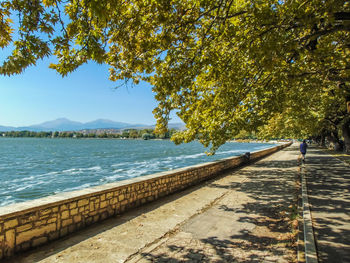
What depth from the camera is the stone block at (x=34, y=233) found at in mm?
4111

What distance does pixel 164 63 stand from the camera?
21.0 feet

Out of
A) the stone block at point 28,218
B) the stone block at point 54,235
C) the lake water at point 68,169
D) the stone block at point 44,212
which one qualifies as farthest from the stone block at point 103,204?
the lake water at point 68,169

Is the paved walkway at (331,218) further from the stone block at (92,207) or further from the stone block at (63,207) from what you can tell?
the stone block at (63,207)

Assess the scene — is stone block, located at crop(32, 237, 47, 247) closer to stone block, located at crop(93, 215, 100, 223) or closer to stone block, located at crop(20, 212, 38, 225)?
stone block, located at crop(20, 212, 38, 225)

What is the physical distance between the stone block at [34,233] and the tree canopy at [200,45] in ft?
9.43

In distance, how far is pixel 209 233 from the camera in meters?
5.06

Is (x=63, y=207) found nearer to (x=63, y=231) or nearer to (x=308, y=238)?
(x=63, y=231)

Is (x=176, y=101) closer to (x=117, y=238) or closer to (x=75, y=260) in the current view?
(x=117, y=238)

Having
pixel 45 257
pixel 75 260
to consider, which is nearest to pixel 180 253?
pixel 75 260

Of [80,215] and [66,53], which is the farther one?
[80,215]

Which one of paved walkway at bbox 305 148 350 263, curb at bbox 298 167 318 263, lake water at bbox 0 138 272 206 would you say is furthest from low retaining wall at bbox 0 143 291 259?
lake water at bbox 0 138 272 206

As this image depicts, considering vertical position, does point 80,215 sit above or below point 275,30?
below

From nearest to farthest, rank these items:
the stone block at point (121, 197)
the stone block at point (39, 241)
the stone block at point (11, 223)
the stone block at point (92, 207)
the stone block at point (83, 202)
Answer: the stone block at point (11, 223), the stone block at point (39, 241), the stone block at point (83, 202), the stone block at point (92, 207), the stone block at point (121, 197)

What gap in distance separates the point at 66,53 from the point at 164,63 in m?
2.62
